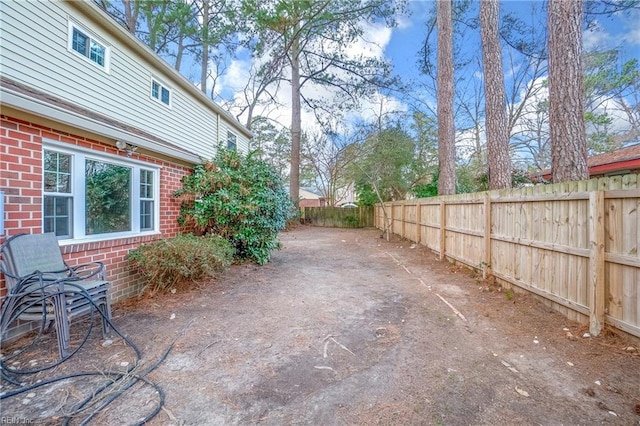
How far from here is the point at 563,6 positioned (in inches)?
175

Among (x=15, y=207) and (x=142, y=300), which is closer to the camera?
(x=15, y=207)

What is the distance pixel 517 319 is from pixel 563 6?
467 centimetres

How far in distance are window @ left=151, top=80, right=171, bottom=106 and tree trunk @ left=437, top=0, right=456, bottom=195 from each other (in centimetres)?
824

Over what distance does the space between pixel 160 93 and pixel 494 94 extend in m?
8.27

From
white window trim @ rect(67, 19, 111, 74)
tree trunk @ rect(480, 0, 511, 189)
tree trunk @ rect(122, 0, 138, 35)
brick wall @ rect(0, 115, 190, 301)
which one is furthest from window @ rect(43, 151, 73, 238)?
tree trunk @ rect(122, 0, 138, 35)

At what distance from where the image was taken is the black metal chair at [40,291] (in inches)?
106

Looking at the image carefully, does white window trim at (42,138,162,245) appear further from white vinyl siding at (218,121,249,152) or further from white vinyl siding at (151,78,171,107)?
white vinyl siding at (218,121,249,152)

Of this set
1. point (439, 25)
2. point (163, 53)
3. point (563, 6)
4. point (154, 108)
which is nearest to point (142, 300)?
point (154, 108)

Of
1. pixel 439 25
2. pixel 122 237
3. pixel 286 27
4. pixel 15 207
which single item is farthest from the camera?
pixel 286 27

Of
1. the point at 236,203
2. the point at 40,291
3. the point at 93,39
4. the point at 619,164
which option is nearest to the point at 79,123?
the point at 40,291

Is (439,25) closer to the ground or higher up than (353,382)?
higher up

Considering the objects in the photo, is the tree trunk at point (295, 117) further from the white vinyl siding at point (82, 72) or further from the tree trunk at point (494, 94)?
the tree trunk at point (494, 94)

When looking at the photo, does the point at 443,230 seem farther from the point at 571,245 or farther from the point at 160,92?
the point at 160,92

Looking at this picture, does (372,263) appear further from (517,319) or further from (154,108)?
(154,108)
